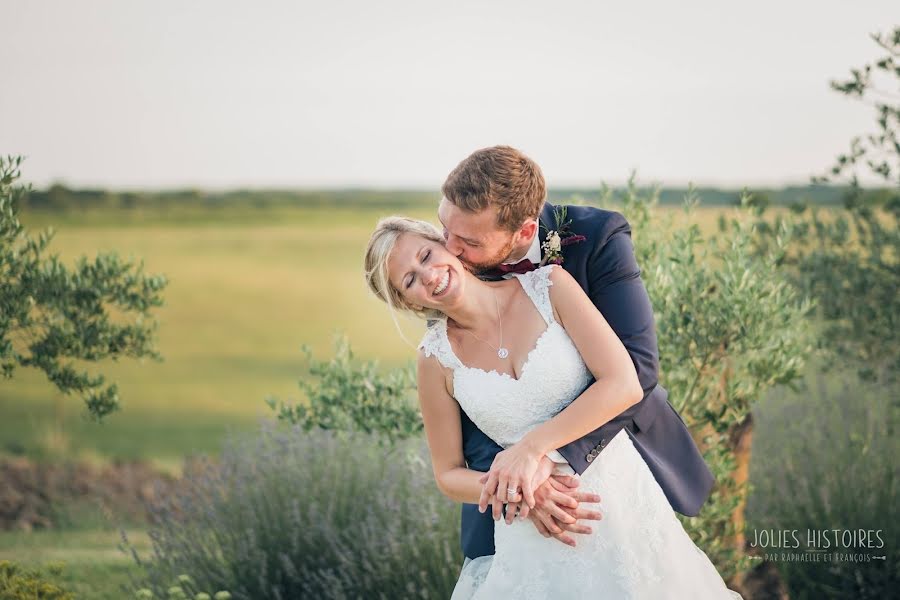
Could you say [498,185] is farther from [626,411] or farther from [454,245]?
[626,411]

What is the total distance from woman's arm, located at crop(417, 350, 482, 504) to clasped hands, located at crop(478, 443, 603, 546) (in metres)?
0.15

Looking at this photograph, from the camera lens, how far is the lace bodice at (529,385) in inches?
113

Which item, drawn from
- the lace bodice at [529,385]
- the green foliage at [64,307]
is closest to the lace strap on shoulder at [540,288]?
the lace bodice at [529,385]

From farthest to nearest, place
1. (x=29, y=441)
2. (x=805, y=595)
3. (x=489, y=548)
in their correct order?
(x=29, y=441) → (x=805, y=595) → (x=489, y=548)

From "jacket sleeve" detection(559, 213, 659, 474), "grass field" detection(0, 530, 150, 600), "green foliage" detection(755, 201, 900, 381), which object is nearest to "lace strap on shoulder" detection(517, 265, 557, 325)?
"jacket sleeve" detection(559, 213, 659, 474)

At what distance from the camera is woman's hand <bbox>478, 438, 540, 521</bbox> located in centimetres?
274

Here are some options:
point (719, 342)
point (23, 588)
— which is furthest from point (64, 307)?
point (719, 342)

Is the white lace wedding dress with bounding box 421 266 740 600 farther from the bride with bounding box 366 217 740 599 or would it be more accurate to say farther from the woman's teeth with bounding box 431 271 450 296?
the woman's teeth with bounding box 431 271 450 296

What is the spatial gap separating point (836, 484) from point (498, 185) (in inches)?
144

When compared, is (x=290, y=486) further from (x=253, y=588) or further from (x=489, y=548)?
(x=489, y=548)

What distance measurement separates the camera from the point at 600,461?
298cm

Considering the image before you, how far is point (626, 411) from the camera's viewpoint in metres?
2.95

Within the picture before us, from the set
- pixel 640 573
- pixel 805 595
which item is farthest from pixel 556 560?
pixel 805 595

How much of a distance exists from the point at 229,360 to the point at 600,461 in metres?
12.7
